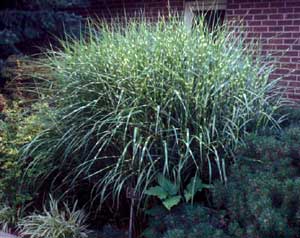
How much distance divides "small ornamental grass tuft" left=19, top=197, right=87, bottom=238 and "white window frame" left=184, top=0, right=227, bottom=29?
374 centimetres

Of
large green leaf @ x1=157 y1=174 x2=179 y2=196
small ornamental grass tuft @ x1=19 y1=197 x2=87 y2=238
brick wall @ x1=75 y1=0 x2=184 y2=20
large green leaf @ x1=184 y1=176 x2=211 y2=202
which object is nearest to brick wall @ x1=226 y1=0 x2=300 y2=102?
brick wall @ x1=75 y1=0 x2=184 y2=20

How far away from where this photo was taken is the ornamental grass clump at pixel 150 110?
17.3ft

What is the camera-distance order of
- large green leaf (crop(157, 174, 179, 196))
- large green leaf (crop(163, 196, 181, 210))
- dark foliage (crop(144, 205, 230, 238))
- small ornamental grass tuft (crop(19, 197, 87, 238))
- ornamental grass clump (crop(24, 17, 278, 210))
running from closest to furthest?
dark foliage (crop(144, 205, 230, 238)), large green leaf (crop(163, 196, 181, 210)), large green leaf (crop(157, 174, 179, 196)), ornamental grass clump (crop(24, 17, 278, 210)), small ornamental grass tuft (crop(19, 197, 87, 238))

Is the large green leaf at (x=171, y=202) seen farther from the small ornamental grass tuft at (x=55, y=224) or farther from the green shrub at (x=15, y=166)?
the green shrub at (x=15, y=166)

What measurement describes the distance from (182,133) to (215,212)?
85 centimetres

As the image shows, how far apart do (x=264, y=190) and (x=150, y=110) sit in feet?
5.44

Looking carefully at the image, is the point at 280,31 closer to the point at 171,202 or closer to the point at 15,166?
the point at 171,202

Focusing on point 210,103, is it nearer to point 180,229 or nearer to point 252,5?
point 180,229

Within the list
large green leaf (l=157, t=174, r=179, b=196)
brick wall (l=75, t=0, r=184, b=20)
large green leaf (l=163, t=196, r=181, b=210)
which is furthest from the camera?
brick wall (l=75, t=0, r=184, b=20)

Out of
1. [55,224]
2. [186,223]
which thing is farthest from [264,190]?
[55,224]

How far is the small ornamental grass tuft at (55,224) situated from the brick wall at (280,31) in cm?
309

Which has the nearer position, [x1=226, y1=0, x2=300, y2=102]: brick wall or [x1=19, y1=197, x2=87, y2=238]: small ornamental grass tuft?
[x1=19, y1=197, x2=87, y2=238]: small ornamental grass tuft

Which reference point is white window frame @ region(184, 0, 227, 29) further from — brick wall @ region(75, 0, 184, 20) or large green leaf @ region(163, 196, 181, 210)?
large green leaf @ region(163, 196, 181, 210)

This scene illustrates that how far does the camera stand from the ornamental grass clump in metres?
5.28
